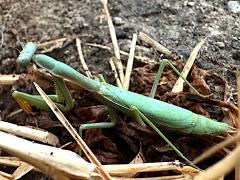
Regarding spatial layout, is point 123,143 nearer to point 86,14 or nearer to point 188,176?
point 188,176

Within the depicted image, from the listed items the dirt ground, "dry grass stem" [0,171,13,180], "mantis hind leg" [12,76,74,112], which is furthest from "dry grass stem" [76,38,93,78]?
"dry grass stem" [0,171,13,180]

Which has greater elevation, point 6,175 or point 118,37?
point 118,37

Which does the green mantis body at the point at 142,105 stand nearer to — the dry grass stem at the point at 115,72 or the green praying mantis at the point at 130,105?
the green praying mantis at the point at 130,105

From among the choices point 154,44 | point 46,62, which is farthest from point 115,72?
point 46,62

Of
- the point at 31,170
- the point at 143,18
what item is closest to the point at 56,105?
the point at 31,170

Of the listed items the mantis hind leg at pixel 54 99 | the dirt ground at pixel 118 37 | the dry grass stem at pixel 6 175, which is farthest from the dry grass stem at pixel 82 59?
the dry grass stem at pixel 6 175

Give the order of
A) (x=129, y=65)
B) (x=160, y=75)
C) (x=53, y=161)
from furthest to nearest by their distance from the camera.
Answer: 1. (x=129, y=65)
2. (x=160, y=75)
3. (x=53, y=161)

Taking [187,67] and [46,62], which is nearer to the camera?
[46,62]

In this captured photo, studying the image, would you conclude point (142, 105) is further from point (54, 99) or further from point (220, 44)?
point (220, 44)
